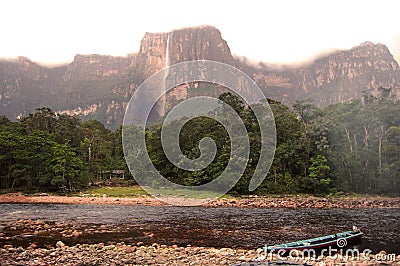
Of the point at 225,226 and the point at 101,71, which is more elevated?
the point at 101,71

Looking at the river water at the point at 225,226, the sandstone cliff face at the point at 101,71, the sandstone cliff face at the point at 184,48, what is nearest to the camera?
the river water at the point at 225,226

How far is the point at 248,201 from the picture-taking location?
3531 centimetres

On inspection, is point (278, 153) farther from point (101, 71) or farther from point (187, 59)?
point (101, 71)

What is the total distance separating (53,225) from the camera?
68.3ft

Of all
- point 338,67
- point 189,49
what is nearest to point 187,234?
point 189,49

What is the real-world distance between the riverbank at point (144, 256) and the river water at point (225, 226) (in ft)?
6.14

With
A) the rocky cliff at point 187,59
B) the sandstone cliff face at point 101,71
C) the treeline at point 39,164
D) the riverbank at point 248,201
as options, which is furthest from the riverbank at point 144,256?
the sandstone cliff face at point 101,71

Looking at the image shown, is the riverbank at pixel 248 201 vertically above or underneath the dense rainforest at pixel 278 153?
underneath

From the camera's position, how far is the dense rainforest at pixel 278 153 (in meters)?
42.8

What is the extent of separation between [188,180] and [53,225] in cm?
2404

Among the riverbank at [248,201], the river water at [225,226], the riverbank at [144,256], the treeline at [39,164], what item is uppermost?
the treeline at [39,164]

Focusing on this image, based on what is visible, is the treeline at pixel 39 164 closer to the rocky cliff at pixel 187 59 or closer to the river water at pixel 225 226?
the river water at pixel 225 226

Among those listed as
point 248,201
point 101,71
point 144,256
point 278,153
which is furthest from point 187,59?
point 144,256

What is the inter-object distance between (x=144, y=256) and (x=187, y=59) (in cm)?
14807
